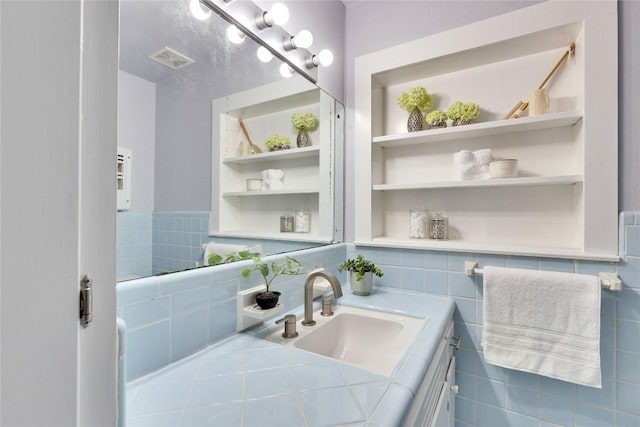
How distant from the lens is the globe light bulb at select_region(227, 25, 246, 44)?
990 mm

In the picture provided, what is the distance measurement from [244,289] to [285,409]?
1.46ft

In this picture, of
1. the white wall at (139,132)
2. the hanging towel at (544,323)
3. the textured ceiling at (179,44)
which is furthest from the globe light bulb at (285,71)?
the hanging towel at (544,323)

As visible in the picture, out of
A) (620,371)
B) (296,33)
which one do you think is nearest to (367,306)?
(620,371)

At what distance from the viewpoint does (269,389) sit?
65 cm

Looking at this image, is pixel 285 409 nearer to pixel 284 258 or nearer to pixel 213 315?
pixel 213 315

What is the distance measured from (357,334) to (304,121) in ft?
3.18

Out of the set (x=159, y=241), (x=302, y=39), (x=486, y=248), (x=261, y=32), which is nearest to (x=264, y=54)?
(x=261, y=32)

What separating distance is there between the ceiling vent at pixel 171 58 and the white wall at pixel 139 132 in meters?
0.08

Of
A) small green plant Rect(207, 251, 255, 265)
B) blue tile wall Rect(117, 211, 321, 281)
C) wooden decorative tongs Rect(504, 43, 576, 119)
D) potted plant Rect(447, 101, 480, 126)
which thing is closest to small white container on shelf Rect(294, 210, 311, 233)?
small green plant Rect(207, 251, 255, 265)

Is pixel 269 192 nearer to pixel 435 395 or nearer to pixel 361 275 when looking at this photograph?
pixel 361 275

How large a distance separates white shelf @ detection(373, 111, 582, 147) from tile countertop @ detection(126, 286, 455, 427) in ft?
2.96

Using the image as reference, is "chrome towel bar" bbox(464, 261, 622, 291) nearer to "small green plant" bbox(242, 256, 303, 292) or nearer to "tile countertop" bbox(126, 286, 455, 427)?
"tile countertop" bbox(126, 286, 455, 427)

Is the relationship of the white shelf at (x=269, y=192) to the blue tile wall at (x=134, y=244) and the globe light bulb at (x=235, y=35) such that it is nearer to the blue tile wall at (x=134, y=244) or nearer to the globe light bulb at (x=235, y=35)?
the blue tile wall at (x=134, y=244)

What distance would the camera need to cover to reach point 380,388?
0.64m
